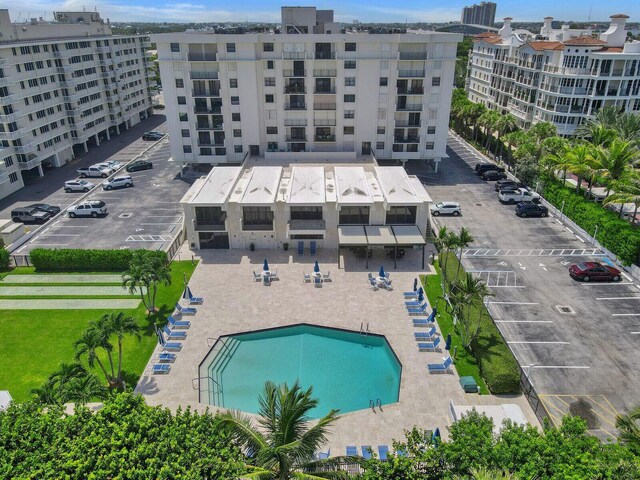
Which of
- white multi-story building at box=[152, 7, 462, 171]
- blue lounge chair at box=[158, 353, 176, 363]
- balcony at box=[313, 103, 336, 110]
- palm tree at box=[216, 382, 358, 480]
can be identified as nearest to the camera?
palm tree at box=[216, 382, 358, 480]

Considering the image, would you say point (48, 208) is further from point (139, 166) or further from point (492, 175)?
point (492, 175)

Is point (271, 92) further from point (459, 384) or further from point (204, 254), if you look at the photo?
point (459, 384)

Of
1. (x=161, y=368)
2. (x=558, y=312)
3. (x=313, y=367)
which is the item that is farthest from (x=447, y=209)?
(x=161, y=368)

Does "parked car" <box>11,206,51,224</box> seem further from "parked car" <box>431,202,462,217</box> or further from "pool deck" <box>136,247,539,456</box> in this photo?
"parked car" <box>431,202,462,217</box>

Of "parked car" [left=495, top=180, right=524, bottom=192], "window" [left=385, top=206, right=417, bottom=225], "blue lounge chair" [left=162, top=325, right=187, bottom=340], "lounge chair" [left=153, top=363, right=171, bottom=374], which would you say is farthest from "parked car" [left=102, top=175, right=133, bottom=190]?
"parked car" [left=495, top=180, right=524, bottom=192]

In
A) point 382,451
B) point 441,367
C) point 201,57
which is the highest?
point 201,57

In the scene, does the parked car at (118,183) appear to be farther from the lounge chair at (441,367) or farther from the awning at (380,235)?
the lounge chair at (441,367)
